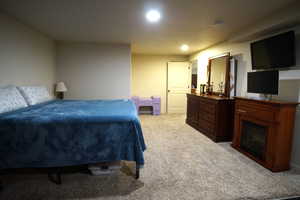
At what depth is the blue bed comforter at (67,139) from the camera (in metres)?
1.84

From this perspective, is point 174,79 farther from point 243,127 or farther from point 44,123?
point 44,123

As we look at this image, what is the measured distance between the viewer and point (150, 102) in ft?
Answer: 19.6

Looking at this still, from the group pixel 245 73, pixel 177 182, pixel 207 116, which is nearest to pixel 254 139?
pixel 207 116

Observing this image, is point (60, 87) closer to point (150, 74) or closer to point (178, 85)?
point (150, 74)

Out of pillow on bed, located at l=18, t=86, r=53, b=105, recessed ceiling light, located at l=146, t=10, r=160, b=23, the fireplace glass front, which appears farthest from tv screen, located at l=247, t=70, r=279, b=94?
pillow on bed, located at l=18, t=86, r=53, b=105

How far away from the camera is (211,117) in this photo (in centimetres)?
360

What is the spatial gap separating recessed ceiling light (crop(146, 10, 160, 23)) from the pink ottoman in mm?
3436

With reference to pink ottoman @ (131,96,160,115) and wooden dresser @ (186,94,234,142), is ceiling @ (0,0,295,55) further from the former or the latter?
pink ottoman @ (131,96,160,115)

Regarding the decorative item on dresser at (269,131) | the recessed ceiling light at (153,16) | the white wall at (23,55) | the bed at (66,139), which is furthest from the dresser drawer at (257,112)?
the white wall at (23,55)

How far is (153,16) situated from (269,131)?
239 cm

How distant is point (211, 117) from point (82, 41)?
3678 mm

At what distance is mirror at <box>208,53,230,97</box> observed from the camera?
3.79 metres

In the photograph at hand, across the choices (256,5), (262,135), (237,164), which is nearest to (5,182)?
(237,164)

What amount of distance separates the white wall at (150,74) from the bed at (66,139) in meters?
4.22
